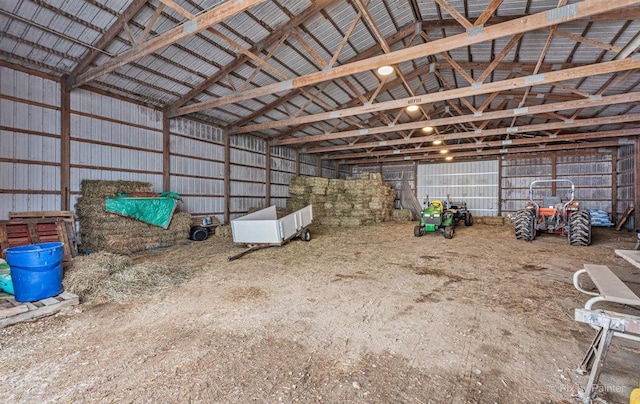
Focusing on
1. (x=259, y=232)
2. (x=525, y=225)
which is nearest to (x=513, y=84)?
(x=525, y=225)

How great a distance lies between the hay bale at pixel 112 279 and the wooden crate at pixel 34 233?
51.5 inches

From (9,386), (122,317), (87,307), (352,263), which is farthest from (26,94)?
(352,263)

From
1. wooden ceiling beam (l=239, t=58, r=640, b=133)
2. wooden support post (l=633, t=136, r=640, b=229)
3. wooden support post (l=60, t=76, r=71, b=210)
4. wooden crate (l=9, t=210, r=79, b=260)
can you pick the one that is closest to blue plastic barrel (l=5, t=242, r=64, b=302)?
wooden crate (l=9, t=210, r=79, b=260)

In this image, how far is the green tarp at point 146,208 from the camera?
23.6 feet

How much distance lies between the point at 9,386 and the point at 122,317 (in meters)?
1.23

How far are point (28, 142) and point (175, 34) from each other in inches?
177

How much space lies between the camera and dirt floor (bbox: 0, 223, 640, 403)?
6.57 feet

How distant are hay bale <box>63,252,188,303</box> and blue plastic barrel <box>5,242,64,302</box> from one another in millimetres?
395

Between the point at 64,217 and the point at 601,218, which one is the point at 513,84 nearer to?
the point at 64,217

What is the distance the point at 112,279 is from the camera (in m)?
4.29

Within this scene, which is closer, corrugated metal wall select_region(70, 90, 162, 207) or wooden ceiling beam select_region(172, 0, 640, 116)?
wooden ceiling beam select_region(172, 0, 640, 116)

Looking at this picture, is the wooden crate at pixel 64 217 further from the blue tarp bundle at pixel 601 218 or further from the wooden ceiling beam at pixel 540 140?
the blue tarp bundle at pixel 601 218

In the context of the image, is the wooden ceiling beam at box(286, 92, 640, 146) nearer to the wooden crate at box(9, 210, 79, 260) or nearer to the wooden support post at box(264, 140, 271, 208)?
the wooden support post at box(264, 140, 271, 208)

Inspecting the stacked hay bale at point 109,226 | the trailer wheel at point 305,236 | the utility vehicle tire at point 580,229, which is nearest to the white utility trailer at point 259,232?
the trailer wheel at point 305,236
